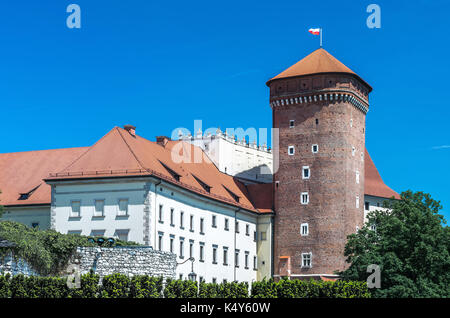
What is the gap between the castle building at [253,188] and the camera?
65.4 m

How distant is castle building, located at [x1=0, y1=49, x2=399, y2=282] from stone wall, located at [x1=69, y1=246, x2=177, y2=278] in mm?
17492

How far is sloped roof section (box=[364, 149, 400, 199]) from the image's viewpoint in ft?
294

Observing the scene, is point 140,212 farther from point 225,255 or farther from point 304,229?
point 304,229

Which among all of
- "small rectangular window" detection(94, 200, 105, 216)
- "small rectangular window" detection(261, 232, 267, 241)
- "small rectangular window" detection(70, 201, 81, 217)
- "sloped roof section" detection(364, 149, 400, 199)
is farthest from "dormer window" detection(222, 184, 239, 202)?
"small rectangular window" detection(70, 201, 81, 217)

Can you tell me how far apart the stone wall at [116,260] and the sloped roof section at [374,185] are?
149ft

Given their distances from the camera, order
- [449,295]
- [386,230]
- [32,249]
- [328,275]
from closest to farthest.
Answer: [32,249]
[449,295]
[386,230]
[328,275]

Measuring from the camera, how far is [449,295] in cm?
6106

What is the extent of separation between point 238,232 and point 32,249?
35.1m

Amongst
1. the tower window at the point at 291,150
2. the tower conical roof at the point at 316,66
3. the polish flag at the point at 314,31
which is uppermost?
the polish flag at the point at 314,31

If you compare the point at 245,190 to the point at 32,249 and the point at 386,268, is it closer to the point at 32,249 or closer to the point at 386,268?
the point at 386,268

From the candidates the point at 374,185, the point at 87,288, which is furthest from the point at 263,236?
the point at 87,288

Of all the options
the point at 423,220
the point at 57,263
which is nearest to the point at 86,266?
the point at 57,263

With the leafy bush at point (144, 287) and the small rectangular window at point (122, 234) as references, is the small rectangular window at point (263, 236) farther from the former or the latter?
the leafy bush at point (144, 287)

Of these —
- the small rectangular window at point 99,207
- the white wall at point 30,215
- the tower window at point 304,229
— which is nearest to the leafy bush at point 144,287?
the small rectangular window at point 99,207
